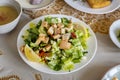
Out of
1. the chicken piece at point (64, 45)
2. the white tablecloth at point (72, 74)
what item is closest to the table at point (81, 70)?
the white tablecloth at point (72, 74)

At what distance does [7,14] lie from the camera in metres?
0.97

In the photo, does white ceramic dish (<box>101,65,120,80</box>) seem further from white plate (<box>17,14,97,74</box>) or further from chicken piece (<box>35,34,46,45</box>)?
chicken piece (<box>35,34,46,45</box>)

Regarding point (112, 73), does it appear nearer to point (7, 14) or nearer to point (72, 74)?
point (72, 74)

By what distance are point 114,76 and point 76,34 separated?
0.19 meters

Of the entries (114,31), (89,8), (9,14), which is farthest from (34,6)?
(114,31)

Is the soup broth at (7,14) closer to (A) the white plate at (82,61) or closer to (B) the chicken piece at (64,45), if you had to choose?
(A) the white plate at (82,61)

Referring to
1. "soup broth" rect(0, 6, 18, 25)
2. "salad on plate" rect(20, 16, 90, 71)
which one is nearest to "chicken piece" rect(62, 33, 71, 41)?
"salad on plate" rect(20, 16, 90, 71)

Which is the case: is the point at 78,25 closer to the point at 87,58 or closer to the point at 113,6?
the point at 87,58

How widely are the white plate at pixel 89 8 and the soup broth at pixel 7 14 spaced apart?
24cm

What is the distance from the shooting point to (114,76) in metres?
0.82

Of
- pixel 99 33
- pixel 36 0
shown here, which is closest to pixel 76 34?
pixel 99 33

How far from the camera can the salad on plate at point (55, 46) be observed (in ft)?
2.71

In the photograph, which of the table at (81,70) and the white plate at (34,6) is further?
the white plate at (34,6)

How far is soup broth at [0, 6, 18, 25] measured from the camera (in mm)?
953
